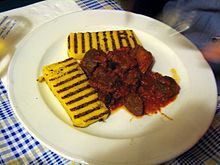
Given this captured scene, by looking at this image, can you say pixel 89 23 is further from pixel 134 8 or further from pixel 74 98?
pixel 74 98

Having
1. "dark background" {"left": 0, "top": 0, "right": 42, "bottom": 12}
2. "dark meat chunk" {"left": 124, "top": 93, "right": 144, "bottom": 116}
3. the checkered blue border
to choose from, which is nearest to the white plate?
"dark meat chunk" {"left": 124, "top": 93, "right": 144, "bottom": 116}

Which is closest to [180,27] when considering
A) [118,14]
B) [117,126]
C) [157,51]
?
[157,51]

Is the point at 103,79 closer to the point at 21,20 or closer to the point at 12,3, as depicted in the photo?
the point at 21,20

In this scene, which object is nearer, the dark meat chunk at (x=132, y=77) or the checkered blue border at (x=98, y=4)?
the dark meat chunk at (x=132, y=77)

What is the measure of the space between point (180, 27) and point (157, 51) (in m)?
0.13

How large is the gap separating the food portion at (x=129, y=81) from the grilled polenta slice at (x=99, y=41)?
0.05 metres

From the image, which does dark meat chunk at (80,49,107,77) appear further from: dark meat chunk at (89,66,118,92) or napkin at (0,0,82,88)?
napkin at (0,0,82,88)

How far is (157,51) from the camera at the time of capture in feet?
3.44

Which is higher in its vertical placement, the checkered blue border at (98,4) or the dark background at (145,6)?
the dark background at (145,6)

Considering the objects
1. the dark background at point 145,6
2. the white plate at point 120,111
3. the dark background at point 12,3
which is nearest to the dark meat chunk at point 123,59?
the white plate at point 120,111

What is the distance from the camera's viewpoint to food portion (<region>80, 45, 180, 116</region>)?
0.88 meters

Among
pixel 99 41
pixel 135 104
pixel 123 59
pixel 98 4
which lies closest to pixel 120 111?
pixel 135 104

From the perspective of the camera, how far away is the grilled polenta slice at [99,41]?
99 cm

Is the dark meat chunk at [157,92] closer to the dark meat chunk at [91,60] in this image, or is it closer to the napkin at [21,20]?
the dark meat chunk at [91,60]
